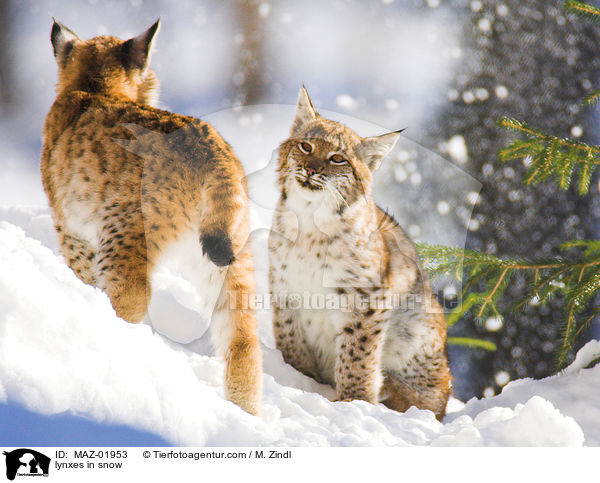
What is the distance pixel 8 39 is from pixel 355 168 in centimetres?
122

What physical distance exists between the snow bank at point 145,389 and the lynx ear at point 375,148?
2.54 feet

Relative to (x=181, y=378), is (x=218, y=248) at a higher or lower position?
higher

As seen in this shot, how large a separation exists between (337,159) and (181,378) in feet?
2.65

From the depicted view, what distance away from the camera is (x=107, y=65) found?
1777mm

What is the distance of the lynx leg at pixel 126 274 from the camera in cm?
148

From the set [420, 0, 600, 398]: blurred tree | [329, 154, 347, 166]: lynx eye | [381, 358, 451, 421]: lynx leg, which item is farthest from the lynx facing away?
[420, 0, 600, 398]: blurred tree

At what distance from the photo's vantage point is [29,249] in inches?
59.1

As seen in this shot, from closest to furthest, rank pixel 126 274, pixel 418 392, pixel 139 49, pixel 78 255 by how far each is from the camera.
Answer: pixel 126 274 < pixel 78 255 < pixel 139 49 < pixel 418 392

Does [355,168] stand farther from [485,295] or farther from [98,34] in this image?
[98,34]

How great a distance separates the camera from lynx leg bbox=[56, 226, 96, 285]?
1.60 meters

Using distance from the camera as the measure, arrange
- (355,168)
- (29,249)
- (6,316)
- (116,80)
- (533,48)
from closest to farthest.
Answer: (6,316)
(29,249)
(355,168)
(116,80)
(533,48)

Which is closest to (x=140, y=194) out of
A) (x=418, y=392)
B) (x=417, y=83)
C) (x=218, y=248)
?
(x=218, y=248)

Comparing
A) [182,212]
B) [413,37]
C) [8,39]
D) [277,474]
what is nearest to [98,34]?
[8,39]

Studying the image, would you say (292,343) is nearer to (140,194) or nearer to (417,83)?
(140,194)
